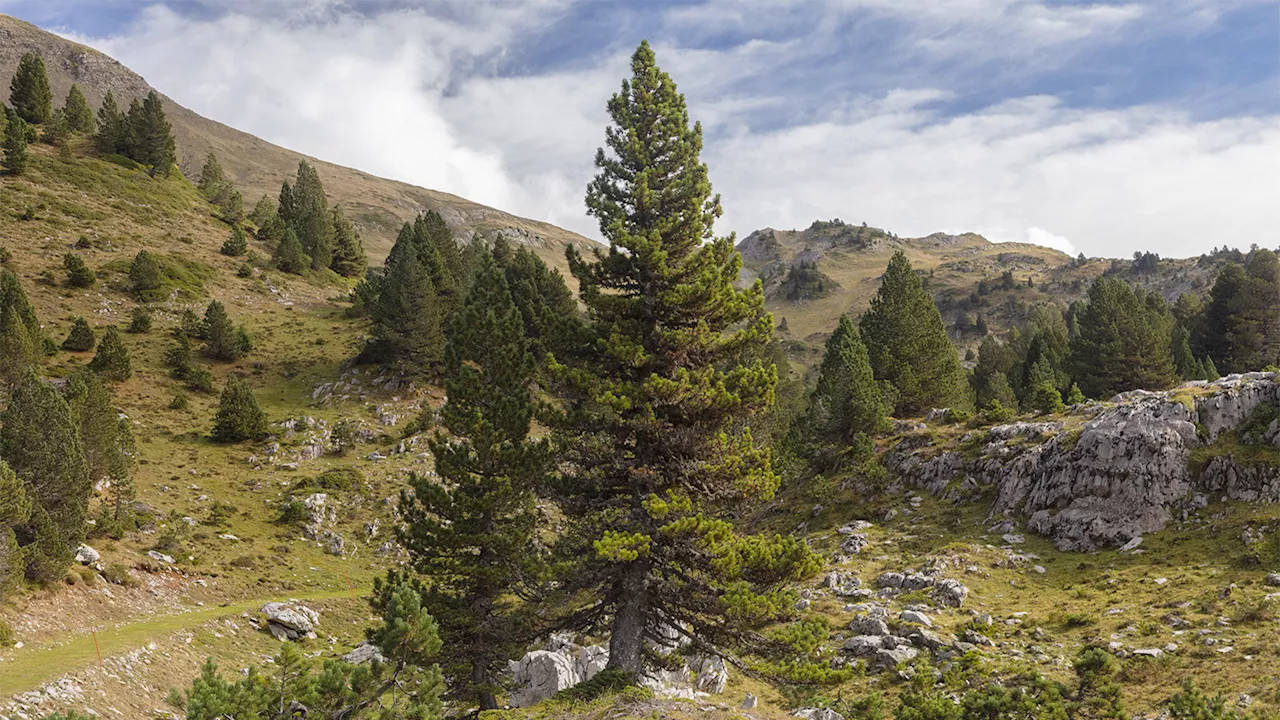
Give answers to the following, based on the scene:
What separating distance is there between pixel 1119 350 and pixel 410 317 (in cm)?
6235

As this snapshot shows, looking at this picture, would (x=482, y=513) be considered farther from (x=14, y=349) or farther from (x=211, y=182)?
(x=211, y=182)

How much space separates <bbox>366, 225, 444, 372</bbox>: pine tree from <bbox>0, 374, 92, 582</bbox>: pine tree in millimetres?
31178

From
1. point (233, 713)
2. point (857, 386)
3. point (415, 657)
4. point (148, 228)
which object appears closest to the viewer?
point (233, 713)

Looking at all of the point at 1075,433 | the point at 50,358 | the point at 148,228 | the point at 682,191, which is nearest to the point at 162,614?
the point at 682,191

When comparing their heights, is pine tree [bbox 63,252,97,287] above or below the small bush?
above

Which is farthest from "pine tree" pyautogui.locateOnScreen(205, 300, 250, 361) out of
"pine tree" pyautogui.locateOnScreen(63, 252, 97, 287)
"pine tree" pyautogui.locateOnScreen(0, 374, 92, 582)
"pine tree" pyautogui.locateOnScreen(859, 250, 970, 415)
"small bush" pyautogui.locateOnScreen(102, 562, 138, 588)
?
"pine tree" pyautogui.locateOnScreen(859, 250, 970, 415)

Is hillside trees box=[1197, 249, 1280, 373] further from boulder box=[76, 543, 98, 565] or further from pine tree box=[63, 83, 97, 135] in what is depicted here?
pine tree box=[63, 83, 97, 135]

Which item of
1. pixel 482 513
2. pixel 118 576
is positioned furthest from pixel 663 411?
pixel 118 576

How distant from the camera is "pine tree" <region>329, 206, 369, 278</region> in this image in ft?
350

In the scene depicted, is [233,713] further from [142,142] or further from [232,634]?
[142,142]

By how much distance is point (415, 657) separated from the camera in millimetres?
15109

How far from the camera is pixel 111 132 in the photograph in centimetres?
9600

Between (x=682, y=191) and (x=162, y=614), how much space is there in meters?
31.3

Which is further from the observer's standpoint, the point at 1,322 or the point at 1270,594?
the point at 1,322
